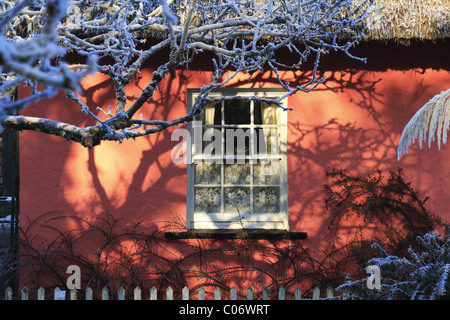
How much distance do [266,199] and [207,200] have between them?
2.05 ft

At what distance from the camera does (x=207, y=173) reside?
5555 mm

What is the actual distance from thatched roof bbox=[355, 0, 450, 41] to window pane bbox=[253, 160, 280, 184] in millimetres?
1593

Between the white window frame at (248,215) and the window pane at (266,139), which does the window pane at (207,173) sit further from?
the window pane at (266,139)

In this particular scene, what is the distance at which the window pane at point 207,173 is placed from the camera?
554 centimetres

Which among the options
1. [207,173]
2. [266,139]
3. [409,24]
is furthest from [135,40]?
[409,24]

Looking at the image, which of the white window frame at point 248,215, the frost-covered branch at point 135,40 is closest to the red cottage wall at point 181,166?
the white window frame at point 248,215

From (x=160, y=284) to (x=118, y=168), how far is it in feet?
4.15

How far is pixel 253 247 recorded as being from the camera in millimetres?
5277

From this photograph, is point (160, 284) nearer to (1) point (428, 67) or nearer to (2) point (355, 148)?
(2) point (355, 148)

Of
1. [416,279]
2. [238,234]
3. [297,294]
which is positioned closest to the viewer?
[416,279]

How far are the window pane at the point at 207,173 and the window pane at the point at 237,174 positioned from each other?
10 centimetres

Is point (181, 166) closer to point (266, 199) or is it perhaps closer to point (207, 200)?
point (207, 200)
